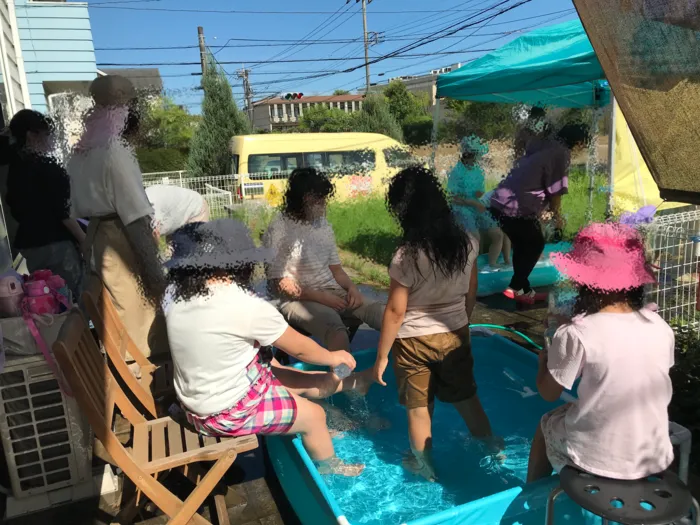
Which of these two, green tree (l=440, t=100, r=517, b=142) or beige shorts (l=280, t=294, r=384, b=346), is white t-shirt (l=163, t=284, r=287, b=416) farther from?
green tree (l=440, t=100, r=517, b=142)

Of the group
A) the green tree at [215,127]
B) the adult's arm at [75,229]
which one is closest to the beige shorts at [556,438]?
the green tree at [215,127]

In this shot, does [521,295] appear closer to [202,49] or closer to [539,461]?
[539,461]

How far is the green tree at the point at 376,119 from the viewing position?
9.49 feet

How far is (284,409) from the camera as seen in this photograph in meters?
1.78

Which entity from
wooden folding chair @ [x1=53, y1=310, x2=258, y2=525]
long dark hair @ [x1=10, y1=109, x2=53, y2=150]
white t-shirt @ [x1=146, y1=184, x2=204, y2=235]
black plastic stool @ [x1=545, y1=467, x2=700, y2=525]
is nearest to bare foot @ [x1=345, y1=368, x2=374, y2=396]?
wooden folding chair @ [x1=53, y1=310, x2=258, y2=525]

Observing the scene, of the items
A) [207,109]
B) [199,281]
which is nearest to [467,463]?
[199,281]

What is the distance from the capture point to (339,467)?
2164 mm

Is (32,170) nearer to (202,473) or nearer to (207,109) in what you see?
(207,109)

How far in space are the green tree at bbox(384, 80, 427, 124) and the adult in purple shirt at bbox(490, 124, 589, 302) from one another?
0.84 meters

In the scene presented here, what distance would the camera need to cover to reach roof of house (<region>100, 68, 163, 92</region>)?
1670 millimetres

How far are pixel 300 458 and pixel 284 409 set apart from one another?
219mm

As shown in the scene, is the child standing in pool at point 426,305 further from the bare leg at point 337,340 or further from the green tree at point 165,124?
the green tree at point 165,124

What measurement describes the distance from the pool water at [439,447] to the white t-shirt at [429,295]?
72cm

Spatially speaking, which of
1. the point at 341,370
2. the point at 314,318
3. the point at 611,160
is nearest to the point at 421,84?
the point at 611,160
